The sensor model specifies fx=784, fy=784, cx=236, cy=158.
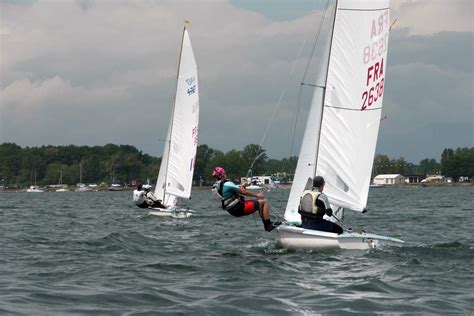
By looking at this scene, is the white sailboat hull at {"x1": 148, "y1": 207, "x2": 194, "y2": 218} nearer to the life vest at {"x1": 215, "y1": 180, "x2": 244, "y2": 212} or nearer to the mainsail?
the mainsail

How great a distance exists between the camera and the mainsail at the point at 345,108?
1636 centimetres

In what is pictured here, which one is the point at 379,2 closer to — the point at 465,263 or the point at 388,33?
the point at 388,33

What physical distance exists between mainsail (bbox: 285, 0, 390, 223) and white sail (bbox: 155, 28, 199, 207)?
1597cm

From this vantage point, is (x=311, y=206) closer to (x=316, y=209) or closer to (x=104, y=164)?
(x=316, y=209)

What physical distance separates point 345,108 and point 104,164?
480 feet

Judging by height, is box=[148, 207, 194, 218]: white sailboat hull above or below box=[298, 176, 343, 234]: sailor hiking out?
below

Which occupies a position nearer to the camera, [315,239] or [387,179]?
[315,239]

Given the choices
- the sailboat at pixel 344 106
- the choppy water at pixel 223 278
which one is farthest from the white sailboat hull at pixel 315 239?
the sailboat at pixel 344 106

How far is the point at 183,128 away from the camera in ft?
106

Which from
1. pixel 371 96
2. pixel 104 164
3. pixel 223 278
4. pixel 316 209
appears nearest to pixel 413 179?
pixel 104 164

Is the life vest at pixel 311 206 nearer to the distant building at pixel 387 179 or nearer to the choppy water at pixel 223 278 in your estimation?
the choppy water at pixel 223 278

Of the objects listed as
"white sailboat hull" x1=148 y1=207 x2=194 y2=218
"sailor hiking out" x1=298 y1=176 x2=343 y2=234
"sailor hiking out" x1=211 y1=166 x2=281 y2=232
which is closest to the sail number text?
"sailor hiking out" x1=298 y1=176 x2=343 y2=234

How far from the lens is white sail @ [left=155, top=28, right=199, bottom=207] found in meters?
32.1

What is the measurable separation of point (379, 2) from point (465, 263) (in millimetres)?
A: 5884
